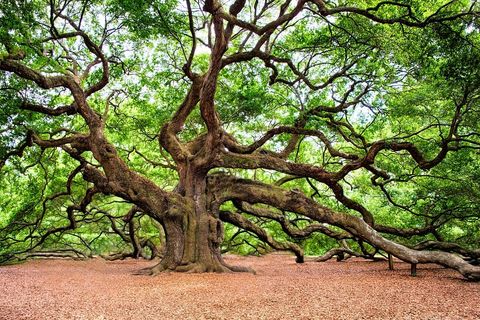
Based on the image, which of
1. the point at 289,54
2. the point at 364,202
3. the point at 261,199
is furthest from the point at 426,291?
the point at 364,202

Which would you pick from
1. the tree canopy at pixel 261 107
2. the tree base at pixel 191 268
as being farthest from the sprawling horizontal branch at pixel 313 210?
the tree base at pixel 191 268

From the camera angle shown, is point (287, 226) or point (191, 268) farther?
point (287, 226)

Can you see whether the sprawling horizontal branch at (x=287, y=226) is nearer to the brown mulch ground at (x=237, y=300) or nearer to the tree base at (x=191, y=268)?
the tree base at (x=191, y=268)

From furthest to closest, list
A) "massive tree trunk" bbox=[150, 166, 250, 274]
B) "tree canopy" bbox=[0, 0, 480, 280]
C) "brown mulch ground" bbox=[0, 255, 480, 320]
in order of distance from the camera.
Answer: "massive tree trunk" bbox=[150, 166, 250, 274] → "tree canopy" bbox=[0, 0, 480, 280] → "brown mulch ground" bbox=[0, 255, 480, 320]

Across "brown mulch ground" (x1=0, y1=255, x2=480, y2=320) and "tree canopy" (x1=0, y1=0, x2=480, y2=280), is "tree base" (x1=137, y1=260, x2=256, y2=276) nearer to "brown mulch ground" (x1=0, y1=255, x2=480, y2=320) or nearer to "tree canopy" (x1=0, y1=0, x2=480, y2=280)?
"tree canopy" (x1=0, y1=0, x2=480, y2=280)

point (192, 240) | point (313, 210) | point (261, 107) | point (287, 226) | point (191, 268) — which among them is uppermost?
point (261, 107)

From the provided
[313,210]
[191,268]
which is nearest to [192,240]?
[191,268]

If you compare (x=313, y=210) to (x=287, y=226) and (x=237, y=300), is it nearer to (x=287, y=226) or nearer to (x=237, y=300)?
(x=287, y=226)

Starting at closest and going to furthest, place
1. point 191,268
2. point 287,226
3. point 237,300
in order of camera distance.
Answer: point 237,300, point 191,268, point 287,226

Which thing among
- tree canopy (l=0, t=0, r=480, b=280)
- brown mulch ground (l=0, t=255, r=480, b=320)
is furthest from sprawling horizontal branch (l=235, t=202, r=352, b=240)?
brown mulch ground (l=0, t=255, r=480, b=320)

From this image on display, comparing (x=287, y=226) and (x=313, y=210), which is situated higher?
(x=313, y=210)

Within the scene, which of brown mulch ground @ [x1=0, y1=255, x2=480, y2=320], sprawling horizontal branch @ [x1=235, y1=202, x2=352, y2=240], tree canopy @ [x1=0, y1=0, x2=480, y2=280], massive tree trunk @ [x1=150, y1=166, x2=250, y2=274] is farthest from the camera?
sprawling horizontal branch @ [x1=235, y1=202, x2=352, y2=240]

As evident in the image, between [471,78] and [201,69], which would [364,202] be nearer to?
[201,69]

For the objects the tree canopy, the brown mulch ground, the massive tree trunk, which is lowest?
the brown mulch ground
